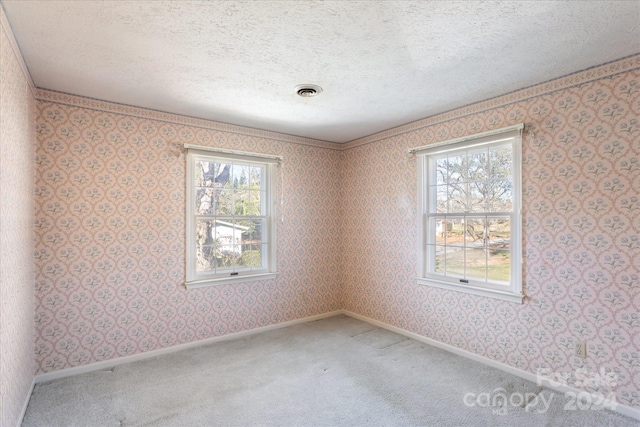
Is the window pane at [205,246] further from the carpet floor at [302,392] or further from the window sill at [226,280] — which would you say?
the carpet floor at [302,392]

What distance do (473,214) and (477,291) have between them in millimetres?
727

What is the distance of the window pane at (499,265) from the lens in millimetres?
3031

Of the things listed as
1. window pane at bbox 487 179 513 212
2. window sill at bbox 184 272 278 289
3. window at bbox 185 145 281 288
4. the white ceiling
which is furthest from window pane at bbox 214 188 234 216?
window pane at bbox 487 179 513 212

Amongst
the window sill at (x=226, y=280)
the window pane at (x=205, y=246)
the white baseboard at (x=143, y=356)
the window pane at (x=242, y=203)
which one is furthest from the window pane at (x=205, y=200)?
the white baseboard at (x=143, y=356)

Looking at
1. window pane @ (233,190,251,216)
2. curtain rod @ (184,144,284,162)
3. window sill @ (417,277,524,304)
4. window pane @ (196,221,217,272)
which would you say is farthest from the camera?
window pane @ (233,190,251,216)

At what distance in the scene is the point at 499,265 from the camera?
309 cm

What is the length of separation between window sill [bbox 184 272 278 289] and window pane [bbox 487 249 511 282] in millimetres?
2347

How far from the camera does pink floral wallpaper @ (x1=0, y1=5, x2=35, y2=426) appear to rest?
1.81m

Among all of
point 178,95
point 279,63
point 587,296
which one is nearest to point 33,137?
point 178,95

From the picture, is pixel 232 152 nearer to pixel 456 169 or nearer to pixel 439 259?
pixel 456 169

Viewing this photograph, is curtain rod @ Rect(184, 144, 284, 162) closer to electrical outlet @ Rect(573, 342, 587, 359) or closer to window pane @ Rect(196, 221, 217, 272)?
window pane @ Rect(196, 221, 217, 272)

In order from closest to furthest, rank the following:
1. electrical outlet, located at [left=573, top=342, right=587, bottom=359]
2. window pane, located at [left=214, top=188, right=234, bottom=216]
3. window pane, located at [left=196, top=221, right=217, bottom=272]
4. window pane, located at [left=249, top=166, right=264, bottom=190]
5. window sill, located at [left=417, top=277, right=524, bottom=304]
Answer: electrical outlet, located at [left=573, top=342, right=587, bottom=359], window sill, located at [left=417, top=277, right=524, bottom=304], window pane, located at [left=196, top=221, right=217, bottom=272], window pane, located at [left=214, top=188, right=234, bottom=216], window pane, located at [left=249, top=166, right=264, bottom=190]

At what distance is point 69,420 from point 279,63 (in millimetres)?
2777

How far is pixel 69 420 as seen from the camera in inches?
88.8
